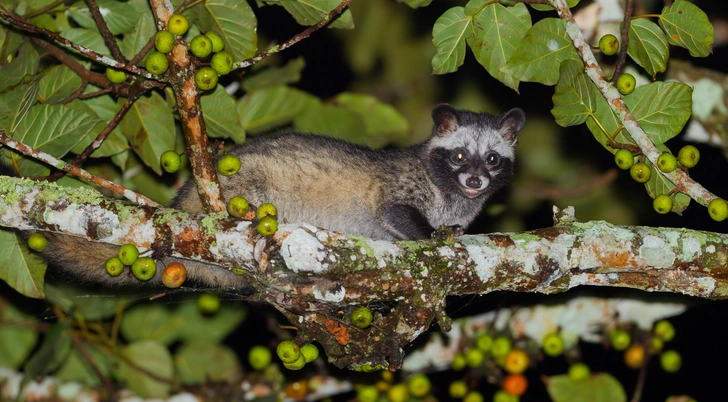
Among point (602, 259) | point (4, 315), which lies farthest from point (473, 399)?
point (4, 315)

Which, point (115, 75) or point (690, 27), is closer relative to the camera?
point (690, 27)

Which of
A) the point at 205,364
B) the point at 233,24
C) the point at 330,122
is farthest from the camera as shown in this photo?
the point at 205,364

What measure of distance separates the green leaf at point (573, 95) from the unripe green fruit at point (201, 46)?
1.70m

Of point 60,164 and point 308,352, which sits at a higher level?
point 60,164

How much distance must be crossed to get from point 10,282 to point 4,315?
2.03 m

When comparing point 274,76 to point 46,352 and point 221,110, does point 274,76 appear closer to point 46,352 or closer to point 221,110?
point 221,110

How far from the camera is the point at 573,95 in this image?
3918mm

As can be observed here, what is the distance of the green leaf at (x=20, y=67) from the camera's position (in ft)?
13.1

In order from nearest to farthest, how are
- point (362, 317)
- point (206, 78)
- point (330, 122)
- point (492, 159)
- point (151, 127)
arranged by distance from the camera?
1. point (362, 317)
2. point (206, 78)
3. point (151, 127)
4. point (492, 159)
5. point (330, 122)

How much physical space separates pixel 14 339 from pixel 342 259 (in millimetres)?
3562

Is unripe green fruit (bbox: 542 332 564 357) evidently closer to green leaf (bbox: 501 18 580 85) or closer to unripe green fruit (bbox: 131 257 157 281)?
green leaf (bbox: 501 18 580 85)

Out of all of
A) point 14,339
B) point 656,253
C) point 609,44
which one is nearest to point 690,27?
point 609,44

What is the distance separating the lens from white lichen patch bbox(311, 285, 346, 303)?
3539 mm

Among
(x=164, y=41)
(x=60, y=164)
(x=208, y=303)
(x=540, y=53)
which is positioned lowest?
(x=208, y=303)
